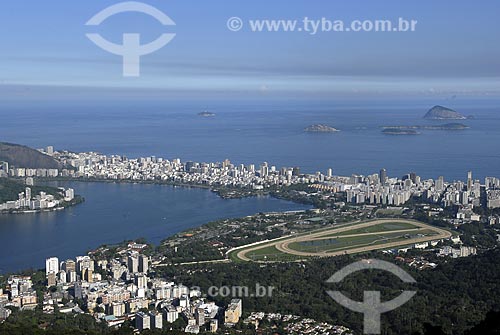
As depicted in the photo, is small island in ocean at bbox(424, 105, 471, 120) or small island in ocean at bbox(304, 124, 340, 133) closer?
small island in ocean at bbox(304, 124, 340, 133)

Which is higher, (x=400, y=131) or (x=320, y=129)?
(x=320, y=129)

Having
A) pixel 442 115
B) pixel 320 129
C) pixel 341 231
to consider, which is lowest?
pixel 341 231

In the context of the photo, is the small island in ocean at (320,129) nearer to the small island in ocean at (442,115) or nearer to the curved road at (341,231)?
the small island in ocean at (442,115)

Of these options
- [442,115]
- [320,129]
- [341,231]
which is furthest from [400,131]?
[341,231]

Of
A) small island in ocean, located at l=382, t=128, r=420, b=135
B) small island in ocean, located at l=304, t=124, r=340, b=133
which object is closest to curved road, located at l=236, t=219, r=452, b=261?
small island in ocean, located at l=382, t=128, r=420, b=135

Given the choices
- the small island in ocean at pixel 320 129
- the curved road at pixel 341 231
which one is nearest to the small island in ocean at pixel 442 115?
the small island in ocean at pixel 320 129

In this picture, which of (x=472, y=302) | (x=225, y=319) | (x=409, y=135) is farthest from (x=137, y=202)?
(x=409, y=135)

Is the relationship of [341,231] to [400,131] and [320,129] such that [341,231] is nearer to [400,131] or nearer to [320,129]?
[400,131]

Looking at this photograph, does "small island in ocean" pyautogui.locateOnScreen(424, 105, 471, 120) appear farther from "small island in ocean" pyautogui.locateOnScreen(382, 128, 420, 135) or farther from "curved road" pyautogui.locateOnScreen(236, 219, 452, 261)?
"curved road" pyautogui.locateOnScreen(236, 219, 452, 261)

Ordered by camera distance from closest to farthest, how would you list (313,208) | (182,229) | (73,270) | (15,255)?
(73,270)
(15,255)
(182,229)
(313,208)

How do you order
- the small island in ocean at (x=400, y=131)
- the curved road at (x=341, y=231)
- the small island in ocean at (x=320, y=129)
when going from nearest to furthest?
1. the curved road at (x=341, y=231)
2. the small island in ocean at (x=400, y=131)
3. the small island in ocean at (x=320, y=129)

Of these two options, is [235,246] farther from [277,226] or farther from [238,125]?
[238,125]
